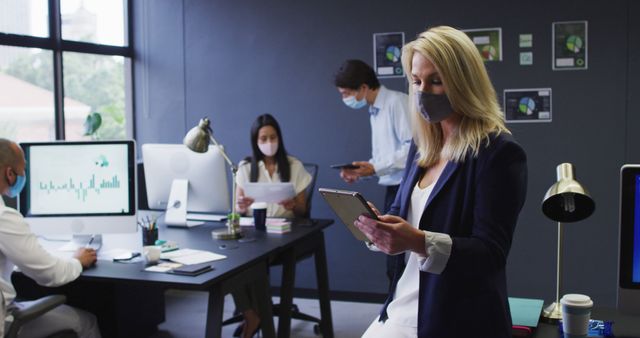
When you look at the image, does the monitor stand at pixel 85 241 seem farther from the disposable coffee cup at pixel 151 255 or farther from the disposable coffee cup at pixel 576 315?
the disposable coffee cup at pixel 576 315

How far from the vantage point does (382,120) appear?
446 centimetres

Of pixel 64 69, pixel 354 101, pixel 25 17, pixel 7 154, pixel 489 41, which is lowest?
pixel 7 154

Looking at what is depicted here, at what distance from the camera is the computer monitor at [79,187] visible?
325 cm

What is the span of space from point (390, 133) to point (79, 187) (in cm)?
195

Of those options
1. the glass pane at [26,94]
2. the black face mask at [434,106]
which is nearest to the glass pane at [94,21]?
the glass pane at [26,94]

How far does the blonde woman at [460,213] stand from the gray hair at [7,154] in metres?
1.62

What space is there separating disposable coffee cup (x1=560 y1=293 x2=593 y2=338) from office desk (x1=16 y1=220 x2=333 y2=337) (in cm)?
134

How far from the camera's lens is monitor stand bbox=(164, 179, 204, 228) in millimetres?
3783

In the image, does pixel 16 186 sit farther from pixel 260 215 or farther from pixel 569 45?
pixel 569 45

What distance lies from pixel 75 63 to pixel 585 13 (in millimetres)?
3461

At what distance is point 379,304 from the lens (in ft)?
16.4

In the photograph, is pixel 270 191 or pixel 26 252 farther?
pixel 270 191

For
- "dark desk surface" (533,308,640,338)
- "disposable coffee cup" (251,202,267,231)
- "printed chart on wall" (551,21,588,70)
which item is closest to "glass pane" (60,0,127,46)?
"disposable coffee cup" (251,202,267,231)

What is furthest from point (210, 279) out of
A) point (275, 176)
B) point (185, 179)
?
point (275, 176)
